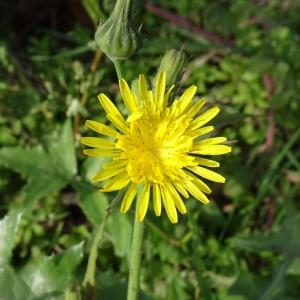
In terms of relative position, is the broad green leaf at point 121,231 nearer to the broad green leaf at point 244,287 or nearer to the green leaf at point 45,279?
the green leaf at point 45,279

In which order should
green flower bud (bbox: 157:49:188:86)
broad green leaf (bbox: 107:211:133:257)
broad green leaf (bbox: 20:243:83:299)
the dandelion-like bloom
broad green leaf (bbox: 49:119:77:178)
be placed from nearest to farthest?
the dandelion-like bloom, green flower bud (bbox: 157:49:188:86), broad green leaf (bbox: 20:243:83:299), broad green leaf (bbox: 107:211:133:257), broad green leaf (bbox: 49:119:77:178)

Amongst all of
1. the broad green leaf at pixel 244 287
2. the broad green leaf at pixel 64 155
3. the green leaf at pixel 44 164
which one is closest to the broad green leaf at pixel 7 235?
the green leaf at pixel 44 164

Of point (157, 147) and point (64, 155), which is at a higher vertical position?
point (64, 155)

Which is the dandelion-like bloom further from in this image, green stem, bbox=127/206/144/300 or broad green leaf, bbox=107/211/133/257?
broad green leaf, bbox=107/211/133/257

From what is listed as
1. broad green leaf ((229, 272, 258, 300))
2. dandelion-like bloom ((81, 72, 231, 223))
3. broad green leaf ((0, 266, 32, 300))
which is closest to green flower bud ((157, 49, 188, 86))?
dandelion-like bloom ((81, 72, 231, 223))

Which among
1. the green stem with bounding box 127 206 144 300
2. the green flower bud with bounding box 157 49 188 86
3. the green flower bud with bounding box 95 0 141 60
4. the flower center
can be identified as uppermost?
the green flower bud with bounding box 95 0 141 60

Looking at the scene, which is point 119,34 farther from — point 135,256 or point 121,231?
point 121,231

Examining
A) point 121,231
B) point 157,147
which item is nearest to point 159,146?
→ point 157,147
